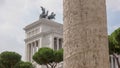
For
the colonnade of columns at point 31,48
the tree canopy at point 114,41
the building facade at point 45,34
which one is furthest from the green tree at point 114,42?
the colonnade of columns at point 31,48

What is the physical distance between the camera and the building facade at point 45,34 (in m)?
53.1

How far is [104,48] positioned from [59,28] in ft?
159

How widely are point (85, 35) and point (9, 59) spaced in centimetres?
3692

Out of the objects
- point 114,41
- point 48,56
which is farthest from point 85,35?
point 48,56

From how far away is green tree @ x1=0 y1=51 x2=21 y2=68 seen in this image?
41562 mm

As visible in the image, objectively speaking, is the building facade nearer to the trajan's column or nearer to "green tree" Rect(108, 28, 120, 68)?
"green tree" Rect(108, 28, 120, 68)

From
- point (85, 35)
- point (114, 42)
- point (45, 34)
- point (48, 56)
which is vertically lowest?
point (48, 56)

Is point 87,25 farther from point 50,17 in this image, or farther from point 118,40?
point 50,17

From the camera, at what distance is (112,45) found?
99.4 ft

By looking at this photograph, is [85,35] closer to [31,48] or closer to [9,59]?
[9,59]

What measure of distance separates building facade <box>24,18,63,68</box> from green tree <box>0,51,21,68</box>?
11.5 meters

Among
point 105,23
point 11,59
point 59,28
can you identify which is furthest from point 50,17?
point 105,23

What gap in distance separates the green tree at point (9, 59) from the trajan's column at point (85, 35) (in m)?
36.5

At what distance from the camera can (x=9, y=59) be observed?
136ft
